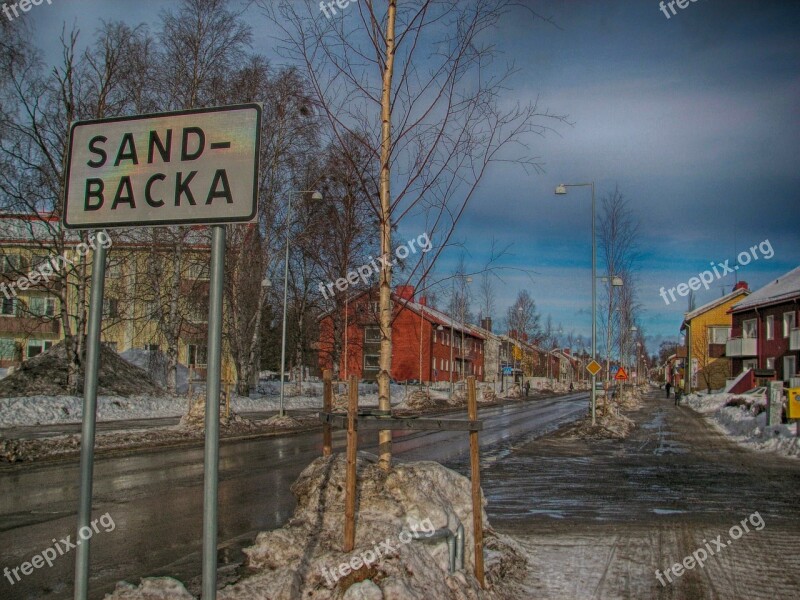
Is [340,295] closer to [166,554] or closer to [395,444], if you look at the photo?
[395,444]

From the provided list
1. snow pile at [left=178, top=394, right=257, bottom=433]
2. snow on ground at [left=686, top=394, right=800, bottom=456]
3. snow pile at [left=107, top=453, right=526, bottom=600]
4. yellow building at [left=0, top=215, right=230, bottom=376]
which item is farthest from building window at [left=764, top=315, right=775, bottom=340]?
snow pile at [left=107, top=453, right=526, bottom=600]

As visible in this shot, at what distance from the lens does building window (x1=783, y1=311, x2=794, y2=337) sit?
154 ft

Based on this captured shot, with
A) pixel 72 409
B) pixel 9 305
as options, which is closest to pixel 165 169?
pixel 72 409

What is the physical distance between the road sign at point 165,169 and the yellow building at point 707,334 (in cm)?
7473

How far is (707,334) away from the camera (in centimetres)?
7431

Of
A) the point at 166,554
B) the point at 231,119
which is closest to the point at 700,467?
the point at 166,554

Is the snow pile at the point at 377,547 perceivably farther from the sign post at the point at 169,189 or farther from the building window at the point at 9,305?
the building window at the point at 9,305

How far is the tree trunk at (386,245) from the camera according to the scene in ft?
19.6

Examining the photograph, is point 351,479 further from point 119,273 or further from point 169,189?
point 119,273

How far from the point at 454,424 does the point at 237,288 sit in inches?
995

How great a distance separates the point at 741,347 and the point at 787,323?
238 inches

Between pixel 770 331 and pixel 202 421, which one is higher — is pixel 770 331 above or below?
above

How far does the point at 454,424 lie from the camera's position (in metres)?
5.13

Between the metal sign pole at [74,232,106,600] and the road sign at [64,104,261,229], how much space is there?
235 mm
